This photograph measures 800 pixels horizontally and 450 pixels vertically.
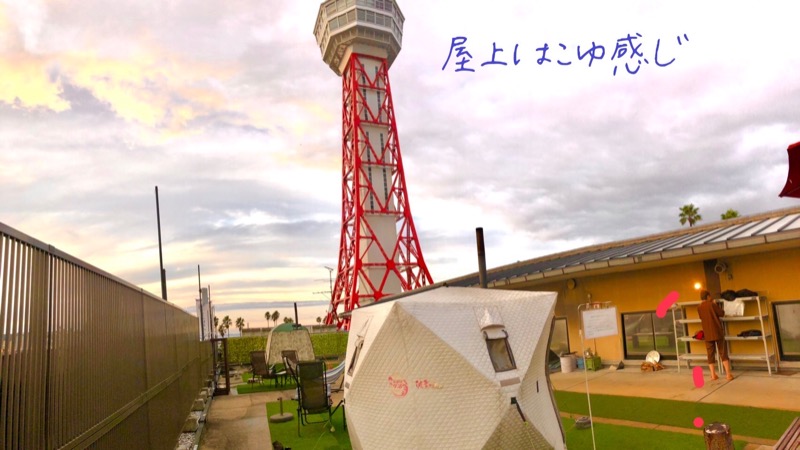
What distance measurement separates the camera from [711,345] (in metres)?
9.82

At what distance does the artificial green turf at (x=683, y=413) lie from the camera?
6.55 m

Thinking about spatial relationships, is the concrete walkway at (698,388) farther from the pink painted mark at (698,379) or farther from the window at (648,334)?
the window at (648,334)

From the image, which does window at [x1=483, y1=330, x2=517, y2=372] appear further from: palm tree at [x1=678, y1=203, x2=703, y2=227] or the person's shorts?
palm tree at [x1=678, y1=203, x2=703, y2=227]

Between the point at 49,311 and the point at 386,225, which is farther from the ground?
the point at 386,225

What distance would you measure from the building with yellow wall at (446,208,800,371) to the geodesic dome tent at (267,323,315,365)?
7477 mm

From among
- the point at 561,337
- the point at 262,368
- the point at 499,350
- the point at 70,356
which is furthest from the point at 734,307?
the point at 262,368

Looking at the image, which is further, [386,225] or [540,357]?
[386,225]

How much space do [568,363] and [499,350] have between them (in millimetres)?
9317

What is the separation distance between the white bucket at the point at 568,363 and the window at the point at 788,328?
15.0ft

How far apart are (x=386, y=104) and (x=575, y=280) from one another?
3556 cm

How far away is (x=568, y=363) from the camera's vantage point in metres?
13.3

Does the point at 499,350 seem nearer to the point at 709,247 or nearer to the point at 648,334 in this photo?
the point at 709,247

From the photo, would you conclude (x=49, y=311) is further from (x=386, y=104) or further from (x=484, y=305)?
(x=386, y=104)

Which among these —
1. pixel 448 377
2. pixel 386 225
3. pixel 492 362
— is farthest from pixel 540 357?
pixel 386 225
